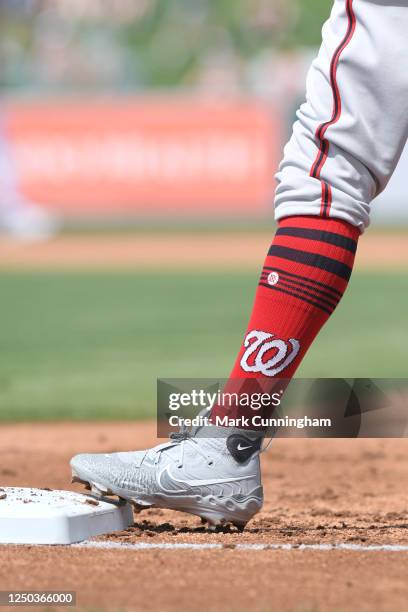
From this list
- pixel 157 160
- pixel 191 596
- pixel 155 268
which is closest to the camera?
pixel 191 596

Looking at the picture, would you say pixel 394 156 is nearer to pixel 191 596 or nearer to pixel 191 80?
pixel 191 596

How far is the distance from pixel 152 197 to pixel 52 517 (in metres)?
14.6

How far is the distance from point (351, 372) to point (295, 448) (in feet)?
3.84

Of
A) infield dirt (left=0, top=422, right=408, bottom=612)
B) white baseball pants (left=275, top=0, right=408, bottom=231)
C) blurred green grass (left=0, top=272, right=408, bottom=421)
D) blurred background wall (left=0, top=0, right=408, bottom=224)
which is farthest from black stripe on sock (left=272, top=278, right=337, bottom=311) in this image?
blurred background wall (left=0, top=0, right=408, bottom=224)

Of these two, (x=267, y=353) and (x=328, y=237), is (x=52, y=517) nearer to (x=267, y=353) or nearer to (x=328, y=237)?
(x=267, y=353)

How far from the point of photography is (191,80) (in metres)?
19.0

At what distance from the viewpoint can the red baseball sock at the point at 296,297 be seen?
213 cm

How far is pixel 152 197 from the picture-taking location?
16.5 m

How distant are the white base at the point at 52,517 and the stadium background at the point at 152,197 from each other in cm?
209

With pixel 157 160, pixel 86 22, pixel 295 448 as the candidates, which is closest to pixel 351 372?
pixel 295 448

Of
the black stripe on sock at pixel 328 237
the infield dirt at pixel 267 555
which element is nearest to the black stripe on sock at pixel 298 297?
the black stripe on sock at pixel 328 237

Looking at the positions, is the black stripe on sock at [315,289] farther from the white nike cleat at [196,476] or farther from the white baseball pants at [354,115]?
the white nike cleat at [196,476]

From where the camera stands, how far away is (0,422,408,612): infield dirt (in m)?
1.62

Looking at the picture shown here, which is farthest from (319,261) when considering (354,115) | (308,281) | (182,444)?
(182,444)
